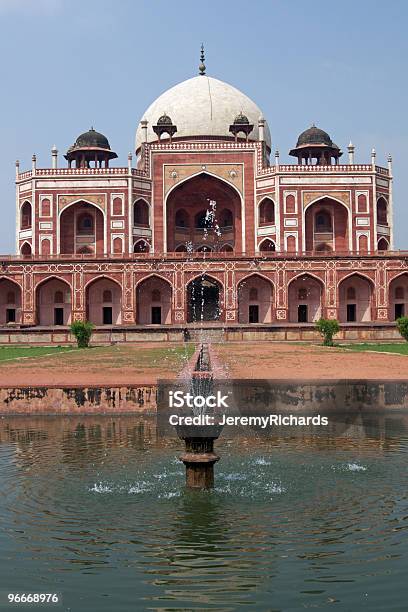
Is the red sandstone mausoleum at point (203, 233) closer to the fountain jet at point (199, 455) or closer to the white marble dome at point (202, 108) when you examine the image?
the white marble dome at point (202, 108)

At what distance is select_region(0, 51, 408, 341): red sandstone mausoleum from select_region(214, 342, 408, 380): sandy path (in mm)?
6618

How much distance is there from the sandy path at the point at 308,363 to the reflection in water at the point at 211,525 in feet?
15.9

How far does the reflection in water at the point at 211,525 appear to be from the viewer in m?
4.88

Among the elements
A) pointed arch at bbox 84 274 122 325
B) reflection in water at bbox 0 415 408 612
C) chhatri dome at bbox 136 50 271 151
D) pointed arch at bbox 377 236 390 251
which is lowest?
reflection in water at bbox 0 415 408 612

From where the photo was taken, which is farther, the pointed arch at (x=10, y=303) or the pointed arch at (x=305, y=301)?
the pointed arch at (x=10, y=303)

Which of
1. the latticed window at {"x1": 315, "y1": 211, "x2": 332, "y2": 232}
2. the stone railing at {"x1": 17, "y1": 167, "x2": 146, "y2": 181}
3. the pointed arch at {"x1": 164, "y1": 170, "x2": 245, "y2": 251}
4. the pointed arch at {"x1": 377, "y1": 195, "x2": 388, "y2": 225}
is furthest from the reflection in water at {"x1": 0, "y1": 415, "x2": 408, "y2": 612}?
the pointed arch at {"x1": 377, "y1": 195, "x2": 388, "y2": 225}

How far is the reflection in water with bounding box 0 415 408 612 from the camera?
4.88 metres

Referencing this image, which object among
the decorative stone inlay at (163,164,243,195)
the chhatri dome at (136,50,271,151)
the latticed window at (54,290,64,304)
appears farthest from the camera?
the chhatri dome at (136,50,271,151)

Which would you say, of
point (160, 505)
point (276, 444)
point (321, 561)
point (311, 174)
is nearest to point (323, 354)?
point (276, 444)

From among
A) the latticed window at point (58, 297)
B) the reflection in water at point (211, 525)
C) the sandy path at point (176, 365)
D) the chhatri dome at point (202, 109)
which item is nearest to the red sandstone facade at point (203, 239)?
the latticed window at point (58, 297)

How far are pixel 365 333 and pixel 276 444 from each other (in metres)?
20.4

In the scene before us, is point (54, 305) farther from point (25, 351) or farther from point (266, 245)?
point (266, 245)

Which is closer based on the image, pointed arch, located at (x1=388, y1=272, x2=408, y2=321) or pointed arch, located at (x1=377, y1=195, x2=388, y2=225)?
pointed arch, located at (x1=388, y1=272, x2=408, y2=321)

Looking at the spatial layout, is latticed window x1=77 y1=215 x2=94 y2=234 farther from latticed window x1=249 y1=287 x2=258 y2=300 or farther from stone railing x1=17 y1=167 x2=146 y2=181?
latticed window x1=249 y1=287 x2=258 y2=300
